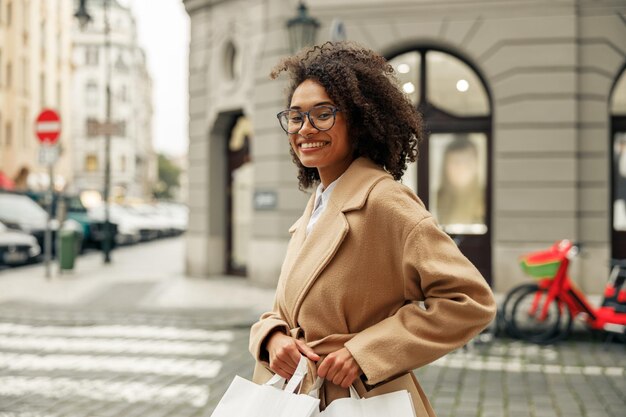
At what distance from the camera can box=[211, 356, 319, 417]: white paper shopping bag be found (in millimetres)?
2086

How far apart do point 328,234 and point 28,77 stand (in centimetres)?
4909

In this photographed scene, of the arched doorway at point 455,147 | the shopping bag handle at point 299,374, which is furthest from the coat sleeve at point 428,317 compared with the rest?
the arched doorway at point 455,147

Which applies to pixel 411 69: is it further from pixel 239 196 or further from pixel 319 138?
pixel 319 138

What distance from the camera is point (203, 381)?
6.96 metres

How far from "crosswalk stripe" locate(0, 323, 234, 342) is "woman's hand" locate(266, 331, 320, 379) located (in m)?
Result: 7.04

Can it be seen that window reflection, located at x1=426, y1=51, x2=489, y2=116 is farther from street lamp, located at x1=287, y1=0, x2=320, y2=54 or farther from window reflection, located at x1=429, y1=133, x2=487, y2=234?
street lamp, located at x1=287, y1=0, x2=320, y2=54

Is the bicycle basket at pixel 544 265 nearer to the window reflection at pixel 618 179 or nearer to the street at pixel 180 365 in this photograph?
the street at pixel 180 365

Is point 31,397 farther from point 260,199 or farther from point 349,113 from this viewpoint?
point 260,199

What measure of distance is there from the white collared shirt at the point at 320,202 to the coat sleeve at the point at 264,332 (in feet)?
0.89

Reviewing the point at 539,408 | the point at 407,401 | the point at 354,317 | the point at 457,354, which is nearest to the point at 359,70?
the point at 354,317

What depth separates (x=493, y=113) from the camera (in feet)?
44.5

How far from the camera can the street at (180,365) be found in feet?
20.2

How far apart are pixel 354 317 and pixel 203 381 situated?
4.99 m

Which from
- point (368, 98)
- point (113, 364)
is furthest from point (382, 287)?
point (113, 364)
